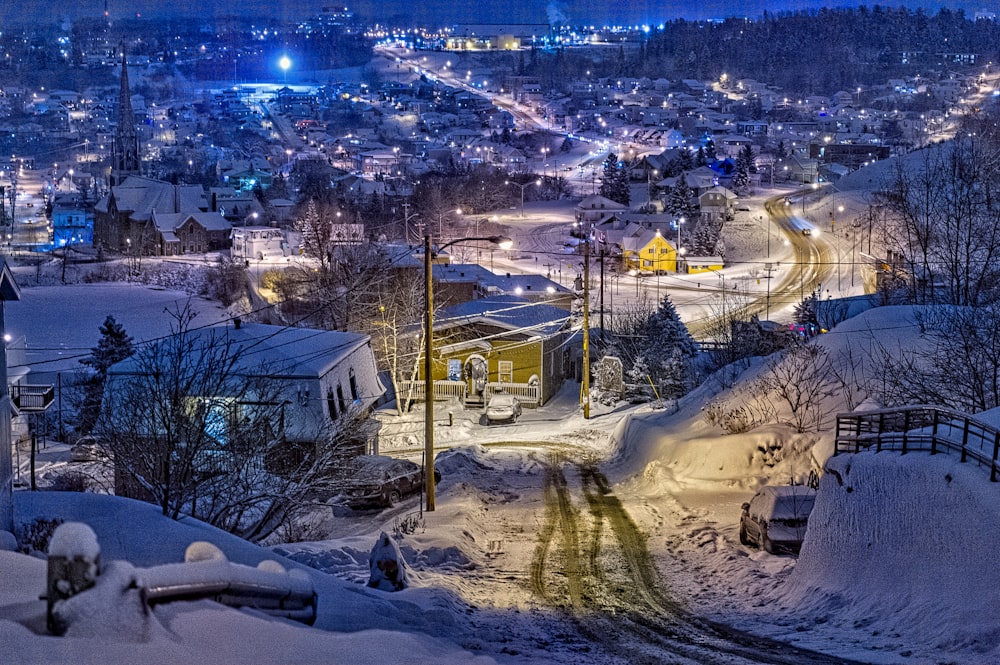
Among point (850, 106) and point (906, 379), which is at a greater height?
point (850, 106)

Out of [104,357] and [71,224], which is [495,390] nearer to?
[104,357]

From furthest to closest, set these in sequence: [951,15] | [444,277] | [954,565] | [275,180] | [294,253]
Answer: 1. [951,15]
2. [275,180]
3. [294,253]
4. [444,277]
5. [954,565]

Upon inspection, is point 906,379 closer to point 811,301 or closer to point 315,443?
point 315,443

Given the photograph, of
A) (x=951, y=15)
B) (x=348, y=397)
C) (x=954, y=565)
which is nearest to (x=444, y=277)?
(x=348, y=397)

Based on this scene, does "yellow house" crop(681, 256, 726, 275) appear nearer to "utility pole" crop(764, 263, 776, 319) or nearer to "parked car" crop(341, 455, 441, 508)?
"utility pole" crop(764, 263, 776, 319)

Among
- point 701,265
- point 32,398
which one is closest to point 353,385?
point 32,398

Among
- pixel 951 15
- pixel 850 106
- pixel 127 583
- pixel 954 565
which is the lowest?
pixel 954 565
